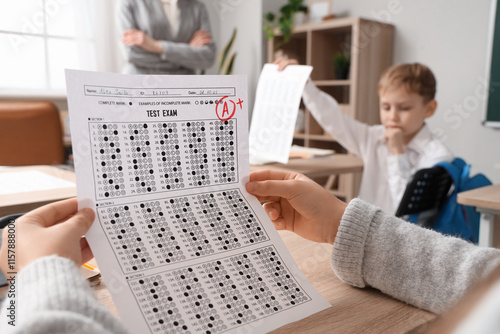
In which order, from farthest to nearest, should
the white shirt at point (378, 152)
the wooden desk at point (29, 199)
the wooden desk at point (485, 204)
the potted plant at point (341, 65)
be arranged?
the potted plant at point (341, 65) < the white shirt at point (378, 152) < the wooden desk at point (485, 204) < the wooden desk at point (29, 199)

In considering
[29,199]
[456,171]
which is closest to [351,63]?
[456,171]

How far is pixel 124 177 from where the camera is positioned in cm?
52

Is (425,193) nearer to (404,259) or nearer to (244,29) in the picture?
(404,259)

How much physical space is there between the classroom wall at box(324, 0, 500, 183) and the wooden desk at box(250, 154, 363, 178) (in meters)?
1.94

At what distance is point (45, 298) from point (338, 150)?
4027 mm

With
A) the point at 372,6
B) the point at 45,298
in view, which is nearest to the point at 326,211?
the point at 45,298

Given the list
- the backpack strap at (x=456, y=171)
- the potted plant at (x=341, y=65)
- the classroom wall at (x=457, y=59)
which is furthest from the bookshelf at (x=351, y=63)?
the backpack strap at (x=456, y=171)

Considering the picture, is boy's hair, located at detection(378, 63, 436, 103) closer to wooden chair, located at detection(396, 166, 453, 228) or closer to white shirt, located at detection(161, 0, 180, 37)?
wooden chair, located at detection(396, 166, 453, 228)

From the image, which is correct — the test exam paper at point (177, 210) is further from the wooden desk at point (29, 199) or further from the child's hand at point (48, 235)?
the wooden desk at point (29, 199)

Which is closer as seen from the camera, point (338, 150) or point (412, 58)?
point (412, 58)

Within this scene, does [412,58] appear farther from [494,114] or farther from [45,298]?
[45,298]

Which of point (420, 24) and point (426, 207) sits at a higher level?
point (420, 24)

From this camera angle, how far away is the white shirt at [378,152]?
6.59 ft

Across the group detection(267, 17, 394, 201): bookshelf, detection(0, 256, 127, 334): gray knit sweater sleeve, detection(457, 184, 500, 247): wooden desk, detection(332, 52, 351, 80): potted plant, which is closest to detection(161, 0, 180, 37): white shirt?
detection(267, 17, 394, 201): bookshelf
